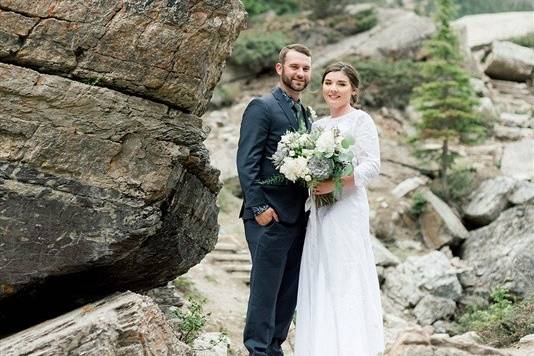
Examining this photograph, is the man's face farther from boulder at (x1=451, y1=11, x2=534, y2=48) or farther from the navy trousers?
boulder at (x1=451, y1=11, x2=534, y2=48)

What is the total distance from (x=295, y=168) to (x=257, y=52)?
65.7ft

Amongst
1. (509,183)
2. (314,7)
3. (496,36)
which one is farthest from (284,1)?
(509,183)

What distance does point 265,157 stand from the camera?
559 cm

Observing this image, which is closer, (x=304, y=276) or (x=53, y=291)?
(x=53, y=291)

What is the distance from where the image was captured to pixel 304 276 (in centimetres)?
561

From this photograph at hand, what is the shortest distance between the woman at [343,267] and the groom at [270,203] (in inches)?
8.5

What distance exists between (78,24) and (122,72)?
1.60 feet

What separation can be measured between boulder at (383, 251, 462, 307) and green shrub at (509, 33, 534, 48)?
1624 centimetres

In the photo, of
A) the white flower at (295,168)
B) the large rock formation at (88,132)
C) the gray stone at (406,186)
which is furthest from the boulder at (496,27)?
the large rock formation at (88,132)

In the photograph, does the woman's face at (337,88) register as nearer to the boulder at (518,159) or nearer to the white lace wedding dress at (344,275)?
the white lace wedding dress at (344,275)

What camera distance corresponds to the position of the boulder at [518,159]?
60.9 ft

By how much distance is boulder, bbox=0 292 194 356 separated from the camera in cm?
427

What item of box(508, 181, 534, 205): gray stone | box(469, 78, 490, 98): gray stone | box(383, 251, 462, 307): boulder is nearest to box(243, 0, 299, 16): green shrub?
box(469, 78, 490, 98): gray stone

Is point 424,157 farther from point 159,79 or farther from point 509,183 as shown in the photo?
point 159,79
